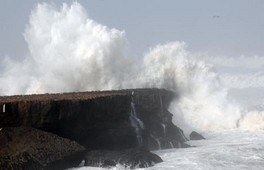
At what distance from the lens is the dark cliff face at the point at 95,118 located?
2106 centimetres

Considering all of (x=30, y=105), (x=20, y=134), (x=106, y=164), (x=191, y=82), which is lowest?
(x=106, y=164)

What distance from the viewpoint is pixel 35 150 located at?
19719mm

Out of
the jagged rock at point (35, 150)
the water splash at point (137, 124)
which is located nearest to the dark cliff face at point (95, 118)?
the water splash at point (137, 124)

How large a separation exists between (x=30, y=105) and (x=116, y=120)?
552cm

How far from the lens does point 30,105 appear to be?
2108cm

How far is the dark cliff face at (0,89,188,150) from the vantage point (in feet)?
69.1

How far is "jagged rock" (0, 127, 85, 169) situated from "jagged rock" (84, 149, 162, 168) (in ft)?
2.35

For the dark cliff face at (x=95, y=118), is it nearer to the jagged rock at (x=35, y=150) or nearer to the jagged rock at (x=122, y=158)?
the jagged rock at (x=35, y=150)

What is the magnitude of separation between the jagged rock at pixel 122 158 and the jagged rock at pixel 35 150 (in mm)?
717

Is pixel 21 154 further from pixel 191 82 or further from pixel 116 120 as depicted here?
pixel 191 82

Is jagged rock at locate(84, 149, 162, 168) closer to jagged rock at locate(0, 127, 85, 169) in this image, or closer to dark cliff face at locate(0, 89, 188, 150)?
jagged rock at locate(0, 127, 85, 169)

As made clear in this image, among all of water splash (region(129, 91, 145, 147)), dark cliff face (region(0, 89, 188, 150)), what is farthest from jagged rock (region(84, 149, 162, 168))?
water splash (region(129, 91, 145, 147))

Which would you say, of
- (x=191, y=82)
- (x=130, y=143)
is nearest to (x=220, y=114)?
(x=191, y=82)

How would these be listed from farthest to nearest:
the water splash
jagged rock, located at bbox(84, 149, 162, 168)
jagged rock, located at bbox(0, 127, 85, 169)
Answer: the water splash < jagged rock, located at bbox(84, 149, 162, 168) < jagged rock, located at bbox(0, 127, 85, 169)
